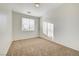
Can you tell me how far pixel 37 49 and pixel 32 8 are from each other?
0.55 m

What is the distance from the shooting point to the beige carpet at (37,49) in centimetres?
137

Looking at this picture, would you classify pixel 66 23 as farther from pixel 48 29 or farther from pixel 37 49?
pixel 37 49

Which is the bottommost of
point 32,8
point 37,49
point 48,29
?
point 37,49

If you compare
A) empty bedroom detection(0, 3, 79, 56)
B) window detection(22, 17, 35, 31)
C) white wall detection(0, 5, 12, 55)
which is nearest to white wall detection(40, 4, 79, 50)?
empty bedroom detection(0, 3, 79, 56)

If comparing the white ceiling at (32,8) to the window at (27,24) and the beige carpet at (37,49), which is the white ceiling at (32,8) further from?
the beige carpet at (37,49)

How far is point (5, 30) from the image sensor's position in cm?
141

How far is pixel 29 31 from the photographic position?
1494mm

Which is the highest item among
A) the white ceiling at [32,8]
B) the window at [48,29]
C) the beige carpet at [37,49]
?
the white ceiling at [32,8]

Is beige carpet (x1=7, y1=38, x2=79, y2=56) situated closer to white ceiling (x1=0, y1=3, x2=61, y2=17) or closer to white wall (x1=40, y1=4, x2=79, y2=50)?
white wall (x1=40, y1=4, x2=79, y2=50)

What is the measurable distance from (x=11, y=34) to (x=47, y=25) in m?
0.51

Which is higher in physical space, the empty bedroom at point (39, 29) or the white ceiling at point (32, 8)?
the white ceiling at point (32, 8)

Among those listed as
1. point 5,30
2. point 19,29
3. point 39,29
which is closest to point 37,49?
point 39,29

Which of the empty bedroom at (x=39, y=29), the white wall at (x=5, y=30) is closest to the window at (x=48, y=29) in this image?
the empty bedroom at (x=39, y=29)

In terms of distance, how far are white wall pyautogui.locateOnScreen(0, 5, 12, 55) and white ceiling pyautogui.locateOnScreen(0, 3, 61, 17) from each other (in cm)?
12
